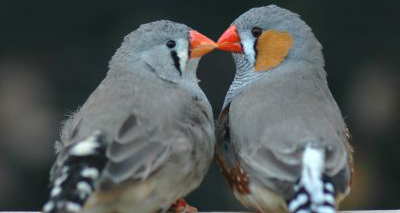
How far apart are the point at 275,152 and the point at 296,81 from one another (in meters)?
0.50

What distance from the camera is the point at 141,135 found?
145 inches

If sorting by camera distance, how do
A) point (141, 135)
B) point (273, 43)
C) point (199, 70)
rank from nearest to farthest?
1. point (141, 135)
2. point (273, 43)
3. point (199, 70)

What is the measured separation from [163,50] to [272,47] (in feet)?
1.35

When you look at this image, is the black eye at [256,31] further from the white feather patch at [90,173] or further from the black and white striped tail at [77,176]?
the white feather patch at [90,173]

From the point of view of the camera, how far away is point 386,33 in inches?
224

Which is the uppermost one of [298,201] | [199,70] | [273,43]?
[273,43]

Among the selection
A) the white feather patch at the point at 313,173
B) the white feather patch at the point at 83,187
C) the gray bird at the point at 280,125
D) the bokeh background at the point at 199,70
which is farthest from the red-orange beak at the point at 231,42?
the bokeh background at the point at 199,70

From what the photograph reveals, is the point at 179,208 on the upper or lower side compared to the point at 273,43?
lower

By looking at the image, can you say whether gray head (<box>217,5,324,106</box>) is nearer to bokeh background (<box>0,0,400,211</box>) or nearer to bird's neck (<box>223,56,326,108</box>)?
bird's neck (<box>223,56,326,108</box>)

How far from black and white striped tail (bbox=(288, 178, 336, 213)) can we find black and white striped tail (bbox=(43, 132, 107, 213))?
1.98ft

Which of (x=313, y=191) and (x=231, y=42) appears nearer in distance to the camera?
(x=313, y=191)

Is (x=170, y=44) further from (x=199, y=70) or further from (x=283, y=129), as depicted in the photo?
(x=199, y=70)

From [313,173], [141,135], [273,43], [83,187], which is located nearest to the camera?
[83,187]

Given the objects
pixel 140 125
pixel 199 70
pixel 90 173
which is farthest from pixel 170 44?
pixel 199 70
